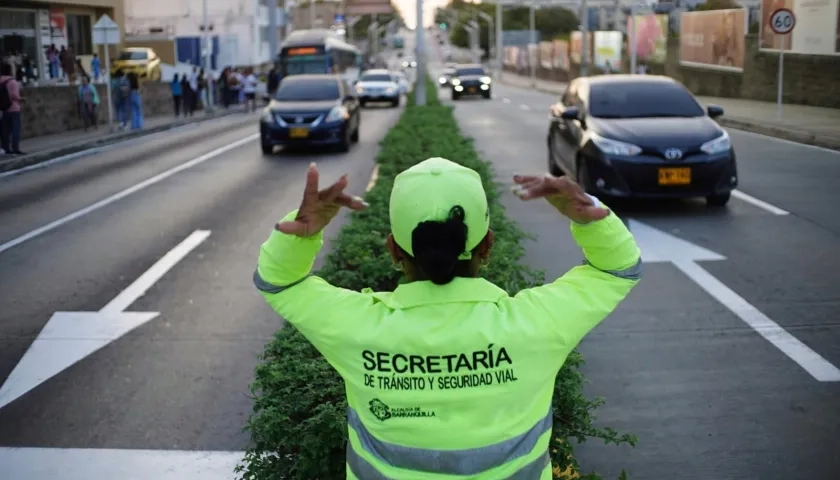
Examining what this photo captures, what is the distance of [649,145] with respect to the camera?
1216cm

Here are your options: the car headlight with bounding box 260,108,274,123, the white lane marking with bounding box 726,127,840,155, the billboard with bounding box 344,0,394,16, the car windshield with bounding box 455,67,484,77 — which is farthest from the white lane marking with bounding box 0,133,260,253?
the billboard with bounding box 344,0,394,16

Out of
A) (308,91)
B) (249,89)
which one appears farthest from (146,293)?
(249,89)

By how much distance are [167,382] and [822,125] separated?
67.4ft

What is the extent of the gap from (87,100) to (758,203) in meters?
20.2

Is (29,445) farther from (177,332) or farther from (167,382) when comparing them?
(177,332)

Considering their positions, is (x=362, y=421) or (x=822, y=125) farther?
(x=822, y=125)

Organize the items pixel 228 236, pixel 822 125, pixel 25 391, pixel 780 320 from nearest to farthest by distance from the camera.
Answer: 1. pixel 25 391
2. pixel 780 320
3. pixel 228 236
4. pixel 822 125

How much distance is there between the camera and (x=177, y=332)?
25.2 ft

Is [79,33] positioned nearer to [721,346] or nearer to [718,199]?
[718,199]

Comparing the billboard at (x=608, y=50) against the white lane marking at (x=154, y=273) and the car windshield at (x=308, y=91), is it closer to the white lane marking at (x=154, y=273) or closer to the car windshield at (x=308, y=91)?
the car windshield at (x=308, y=91)

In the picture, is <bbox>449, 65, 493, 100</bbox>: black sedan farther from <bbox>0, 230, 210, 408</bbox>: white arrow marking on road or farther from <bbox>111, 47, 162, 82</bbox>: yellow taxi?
<bbox>0, 230, 210, 408</bbox>: white arrow marking on road

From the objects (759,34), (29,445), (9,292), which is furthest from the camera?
(759,34)

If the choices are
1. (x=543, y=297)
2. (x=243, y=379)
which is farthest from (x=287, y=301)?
(x=243, y=379)

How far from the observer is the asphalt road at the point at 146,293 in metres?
5.80
